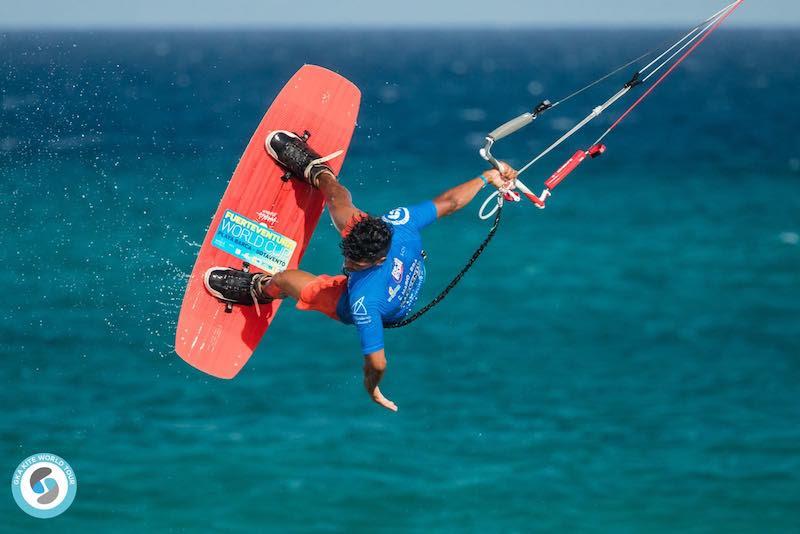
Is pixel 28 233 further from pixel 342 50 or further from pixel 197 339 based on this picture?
pixel 342 50

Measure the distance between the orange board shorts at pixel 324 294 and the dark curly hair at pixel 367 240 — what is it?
0.57 metres

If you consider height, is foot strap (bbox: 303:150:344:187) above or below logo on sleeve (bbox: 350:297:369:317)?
above

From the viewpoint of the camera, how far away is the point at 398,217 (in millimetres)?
11141

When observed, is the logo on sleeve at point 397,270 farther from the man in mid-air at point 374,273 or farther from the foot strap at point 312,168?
the foot strap at point 312,168

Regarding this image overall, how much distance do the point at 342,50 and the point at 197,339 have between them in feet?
517

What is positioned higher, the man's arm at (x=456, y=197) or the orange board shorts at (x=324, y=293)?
the man's arm at (x=456, y=197)

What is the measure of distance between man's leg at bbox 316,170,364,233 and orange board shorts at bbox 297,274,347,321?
1.44 ft

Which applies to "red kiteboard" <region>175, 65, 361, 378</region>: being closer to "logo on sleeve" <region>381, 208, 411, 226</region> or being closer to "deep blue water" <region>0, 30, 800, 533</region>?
"deep blue water" <region>0, 30, 800, 533</region>

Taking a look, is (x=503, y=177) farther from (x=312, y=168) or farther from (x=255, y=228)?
(x=255, y=228)

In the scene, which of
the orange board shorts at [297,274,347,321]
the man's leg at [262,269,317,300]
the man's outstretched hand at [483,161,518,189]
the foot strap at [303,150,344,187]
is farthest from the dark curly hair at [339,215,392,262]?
the foot strap at [303,150,344,187]

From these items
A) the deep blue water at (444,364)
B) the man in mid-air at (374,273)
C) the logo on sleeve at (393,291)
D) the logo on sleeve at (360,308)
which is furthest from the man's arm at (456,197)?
the deep blue water at (444,364)

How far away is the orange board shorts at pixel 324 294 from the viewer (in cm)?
1112

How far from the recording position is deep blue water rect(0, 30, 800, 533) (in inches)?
1049

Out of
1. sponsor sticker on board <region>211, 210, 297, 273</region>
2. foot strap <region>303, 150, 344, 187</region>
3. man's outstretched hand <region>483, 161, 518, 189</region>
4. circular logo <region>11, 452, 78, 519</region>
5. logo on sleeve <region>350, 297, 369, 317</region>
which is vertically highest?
circular logo <region>11, 452, 78, 519</region>
